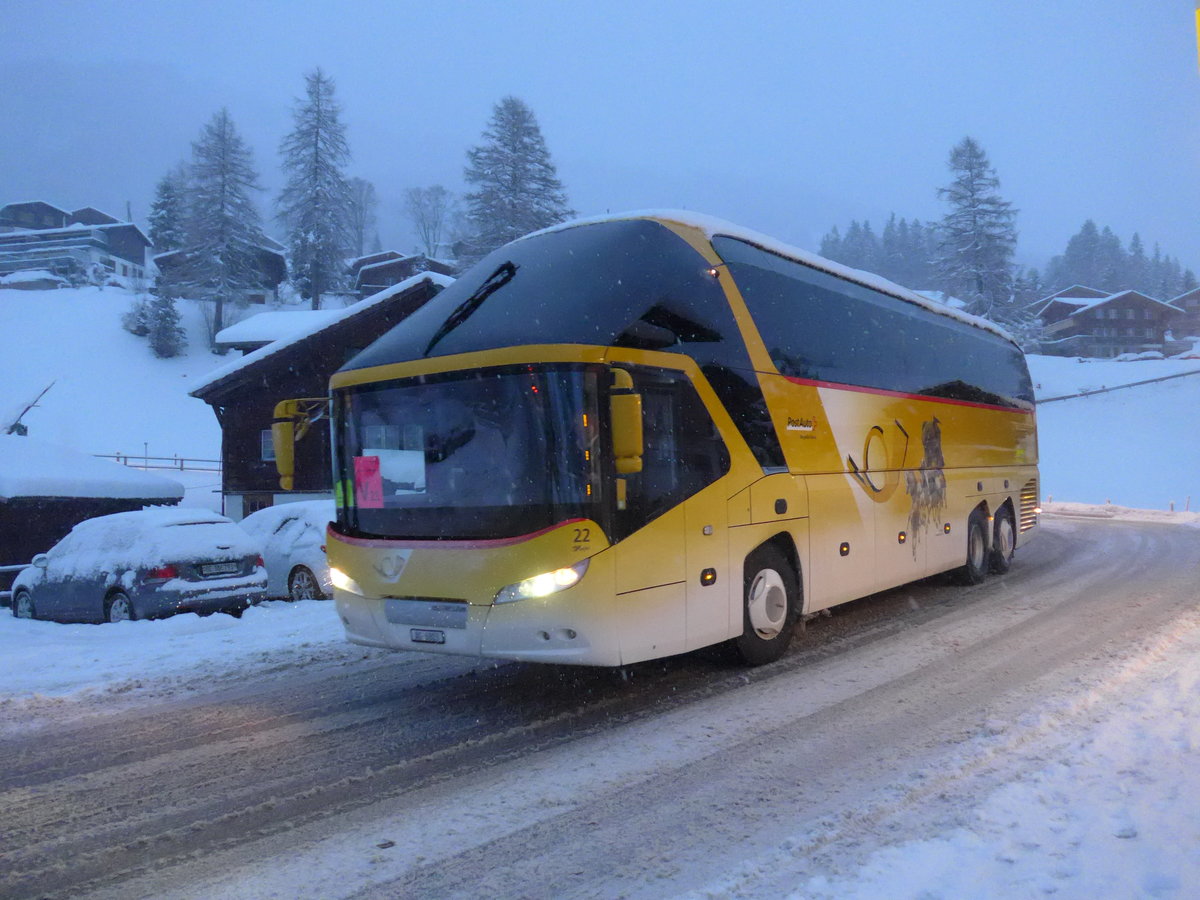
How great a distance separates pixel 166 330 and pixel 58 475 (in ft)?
156

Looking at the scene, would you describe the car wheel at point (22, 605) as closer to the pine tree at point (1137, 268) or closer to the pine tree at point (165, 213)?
the pine tree at point (165, 213)

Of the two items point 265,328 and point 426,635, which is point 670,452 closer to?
point 426,635

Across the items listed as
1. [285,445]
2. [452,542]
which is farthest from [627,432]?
[285,445]

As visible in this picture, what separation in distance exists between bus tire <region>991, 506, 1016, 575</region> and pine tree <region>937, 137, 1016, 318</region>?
46363 mm

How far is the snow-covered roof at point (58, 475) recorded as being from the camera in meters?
19.5

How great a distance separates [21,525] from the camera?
1972 cm

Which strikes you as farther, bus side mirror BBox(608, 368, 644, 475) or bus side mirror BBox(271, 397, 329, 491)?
bus side mirror BBox(271, 397, 329, 491)

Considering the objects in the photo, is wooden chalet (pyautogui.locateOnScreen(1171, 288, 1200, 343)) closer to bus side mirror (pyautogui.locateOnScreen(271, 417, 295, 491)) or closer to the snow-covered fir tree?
the snow-covered fir tree

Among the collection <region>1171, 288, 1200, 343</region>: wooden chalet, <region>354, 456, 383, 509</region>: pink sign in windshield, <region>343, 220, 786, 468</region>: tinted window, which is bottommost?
<region>354, 456, 383, 509</region>: pink sign in windshield

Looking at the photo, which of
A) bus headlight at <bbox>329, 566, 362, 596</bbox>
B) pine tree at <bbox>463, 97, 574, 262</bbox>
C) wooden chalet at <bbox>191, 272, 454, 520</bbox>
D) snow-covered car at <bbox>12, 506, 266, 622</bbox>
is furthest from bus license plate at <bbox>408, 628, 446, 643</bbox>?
pine tree at <bbox>463, 97, 574, 262</bbox>

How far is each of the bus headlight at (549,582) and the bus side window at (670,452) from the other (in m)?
0.44

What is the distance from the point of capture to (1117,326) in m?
83.2

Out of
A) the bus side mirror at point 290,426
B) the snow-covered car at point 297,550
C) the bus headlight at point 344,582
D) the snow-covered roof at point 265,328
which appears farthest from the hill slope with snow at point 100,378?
the bus headlight at point 344,582

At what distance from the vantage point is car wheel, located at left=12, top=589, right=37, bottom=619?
1293 cm
